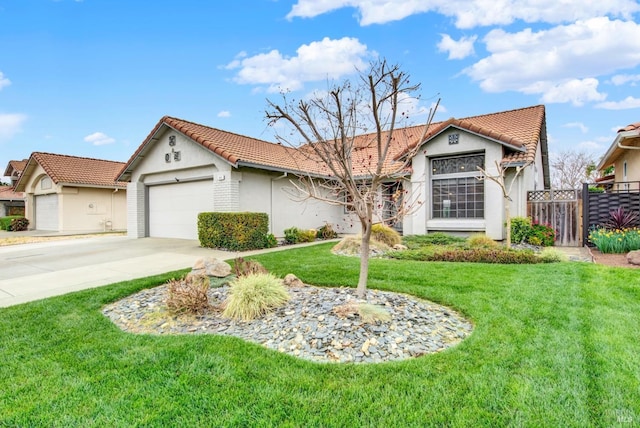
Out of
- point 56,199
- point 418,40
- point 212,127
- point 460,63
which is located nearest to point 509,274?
point 418,40

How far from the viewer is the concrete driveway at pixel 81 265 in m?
6.55

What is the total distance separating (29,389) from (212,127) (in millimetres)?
13778

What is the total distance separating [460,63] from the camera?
511 inches

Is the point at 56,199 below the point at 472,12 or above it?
below

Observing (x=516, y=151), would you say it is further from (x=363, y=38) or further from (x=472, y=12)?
(x=363, y=38)

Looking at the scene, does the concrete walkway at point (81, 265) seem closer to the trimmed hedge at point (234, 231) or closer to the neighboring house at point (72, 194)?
the trimmed hedge at point (234, 231)

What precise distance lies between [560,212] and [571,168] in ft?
76.2

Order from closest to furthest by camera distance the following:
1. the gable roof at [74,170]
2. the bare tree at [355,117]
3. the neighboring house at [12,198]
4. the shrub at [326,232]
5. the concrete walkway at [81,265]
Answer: the bare tree at [355,117] < the concrete walkway at [81,265] < the shrub at [326,232] < the gable roof at [74,170] < the neighboring house at [12,198]

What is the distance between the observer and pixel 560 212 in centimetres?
1150

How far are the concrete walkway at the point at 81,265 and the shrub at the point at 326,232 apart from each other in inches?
204

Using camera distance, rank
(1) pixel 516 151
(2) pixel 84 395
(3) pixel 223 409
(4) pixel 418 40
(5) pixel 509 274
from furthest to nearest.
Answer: (1) pixel 516 151 < (4) pixel 418 40 < (5) pixel 509 274 < (2) pixel 84 395 < (3) pixel 223 409

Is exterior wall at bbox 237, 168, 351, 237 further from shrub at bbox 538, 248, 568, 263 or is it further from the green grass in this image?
the green grass

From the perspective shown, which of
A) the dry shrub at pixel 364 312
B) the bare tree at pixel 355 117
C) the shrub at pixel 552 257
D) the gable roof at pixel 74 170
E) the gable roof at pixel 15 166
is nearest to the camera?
the dry shrub at pixel 364 312

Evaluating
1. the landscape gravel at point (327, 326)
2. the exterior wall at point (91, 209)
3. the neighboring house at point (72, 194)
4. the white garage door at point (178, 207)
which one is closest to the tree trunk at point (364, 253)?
the landscape gravel at point (327, 326)
